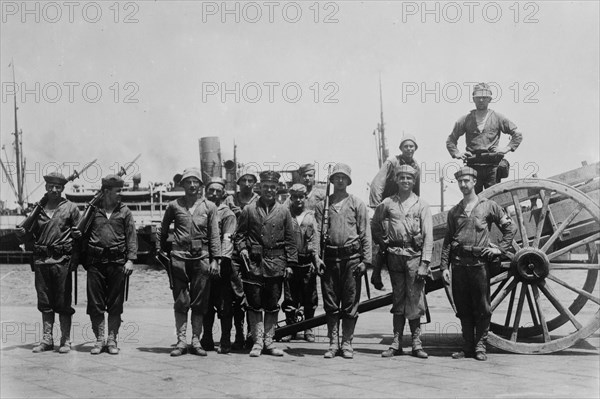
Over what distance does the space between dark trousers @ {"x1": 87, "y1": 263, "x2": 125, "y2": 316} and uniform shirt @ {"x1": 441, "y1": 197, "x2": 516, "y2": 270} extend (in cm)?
328

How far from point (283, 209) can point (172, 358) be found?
6.01ft

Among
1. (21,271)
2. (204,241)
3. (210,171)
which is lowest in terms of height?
(21,271)

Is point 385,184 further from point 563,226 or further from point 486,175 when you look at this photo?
point 563,226

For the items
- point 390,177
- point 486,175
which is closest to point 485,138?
point 486,175

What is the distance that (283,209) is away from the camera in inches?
274

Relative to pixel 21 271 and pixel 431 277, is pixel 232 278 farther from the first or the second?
pixel 21 271

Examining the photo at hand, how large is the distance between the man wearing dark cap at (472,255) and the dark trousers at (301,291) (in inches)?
87.7

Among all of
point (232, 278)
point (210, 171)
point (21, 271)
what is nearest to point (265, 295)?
point (232, 278)

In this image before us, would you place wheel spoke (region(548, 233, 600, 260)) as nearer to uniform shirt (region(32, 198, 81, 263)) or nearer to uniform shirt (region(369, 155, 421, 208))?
uniform shirt (region(369, 155, 421, 208))

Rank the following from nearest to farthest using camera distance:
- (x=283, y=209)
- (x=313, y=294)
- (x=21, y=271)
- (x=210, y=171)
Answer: (x=283, y=209)
(x=313, y=294)
(x=21, y=271)
(x=210, y=171)

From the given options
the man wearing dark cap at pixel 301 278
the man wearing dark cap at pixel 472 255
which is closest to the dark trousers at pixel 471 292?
the man wearing dark cap at pixel 472 255

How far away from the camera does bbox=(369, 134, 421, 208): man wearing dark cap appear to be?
24.0ft

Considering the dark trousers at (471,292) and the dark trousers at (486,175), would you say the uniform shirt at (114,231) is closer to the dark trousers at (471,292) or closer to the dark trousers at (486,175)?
the dark trousers at (471,292)

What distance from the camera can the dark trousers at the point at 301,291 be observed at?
27.8 feet
